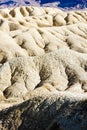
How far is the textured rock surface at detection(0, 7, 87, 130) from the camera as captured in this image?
78.3 feet

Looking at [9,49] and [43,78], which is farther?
[9,49]

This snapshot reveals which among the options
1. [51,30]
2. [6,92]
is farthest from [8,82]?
[51,30]

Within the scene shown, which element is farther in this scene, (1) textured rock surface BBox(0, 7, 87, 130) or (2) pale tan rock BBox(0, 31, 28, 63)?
(2) pale tan rock BBox(0, 31, 28, 63)

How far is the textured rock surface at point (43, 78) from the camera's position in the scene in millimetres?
23875

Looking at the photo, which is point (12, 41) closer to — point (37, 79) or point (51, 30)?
point (51, 30)

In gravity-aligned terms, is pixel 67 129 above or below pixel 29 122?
above

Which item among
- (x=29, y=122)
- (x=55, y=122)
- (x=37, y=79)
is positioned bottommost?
(x=37, y=79)

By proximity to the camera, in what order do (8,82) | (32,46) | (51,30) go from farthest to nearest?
(51,30) < (32,46) < (8,82)

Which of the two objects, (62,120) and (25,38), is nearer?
(62,120)

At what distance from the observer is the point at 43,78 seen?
2233 inches

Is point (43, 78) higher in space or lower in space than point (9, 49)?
higher

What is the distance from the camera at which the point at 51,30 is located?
109875mm

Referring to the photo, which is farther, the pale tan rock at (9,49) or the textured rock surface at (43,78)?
the pale tan rock at (9,49)

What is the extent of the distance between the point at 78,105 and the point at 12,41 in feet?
231
